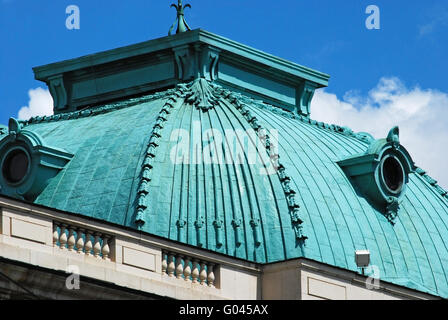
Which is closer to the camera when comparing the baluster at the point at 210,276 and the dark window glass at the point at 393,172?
the baluster at the point at 210,276

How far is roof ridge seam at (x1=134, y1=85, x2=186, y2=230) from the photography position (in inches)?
1539

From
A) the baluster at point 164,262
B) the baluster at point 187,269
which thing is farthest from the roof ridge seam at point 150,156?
the baluster at point 164,262

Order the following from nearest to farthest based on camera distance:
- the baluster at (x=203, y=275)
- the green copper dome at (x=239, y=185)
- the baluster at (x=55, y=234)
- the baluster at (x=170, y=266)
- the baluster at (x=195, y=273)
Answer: the baluster at (x=55, y=234)
the baluster at (x=170, y=266)
the baluster at (x=195, y=273)
the baluster at (x=203, y=275)
the green copper dome at (x=239, y=185)

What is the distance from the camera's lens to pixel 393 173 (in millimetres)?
43812

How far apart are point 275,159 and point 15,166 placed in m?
6.09

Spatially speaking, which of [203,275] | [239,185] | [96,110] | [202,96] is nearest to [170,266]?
[203,275]

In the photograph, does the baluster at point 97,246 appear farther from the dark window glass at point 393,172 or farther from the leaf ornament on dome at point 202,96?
the dark window glass at point 393,172

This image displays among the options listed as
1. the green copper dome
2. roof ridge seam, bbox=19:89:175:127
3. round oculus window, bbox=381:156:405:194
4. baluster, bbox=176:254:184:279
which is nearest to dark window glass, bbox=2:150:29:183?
the green copper dome

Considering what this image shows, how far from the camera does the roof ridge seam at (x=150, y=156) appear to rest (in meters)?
39.1

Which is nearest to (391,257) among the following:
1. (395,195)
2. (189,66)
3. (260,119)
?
(395,195)

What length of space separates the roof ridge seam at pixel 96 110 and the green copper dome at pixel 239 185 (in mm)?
57

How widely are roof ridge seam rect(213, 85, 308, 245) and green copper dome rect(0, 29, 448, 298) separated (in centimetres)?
3
